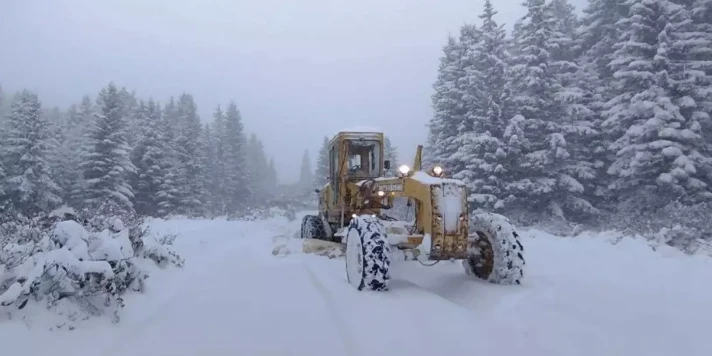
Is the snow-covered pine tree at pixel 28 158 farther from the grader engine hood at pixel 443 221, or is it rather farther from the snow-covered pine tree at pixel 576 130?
the grader engine hood at pixel 443 221

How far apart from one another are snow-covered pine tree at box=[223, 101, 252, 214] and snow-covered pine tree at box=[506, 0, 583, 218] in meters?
33.6

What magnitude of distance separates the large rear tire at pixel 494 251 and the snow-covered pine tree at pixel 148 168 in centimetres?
3274

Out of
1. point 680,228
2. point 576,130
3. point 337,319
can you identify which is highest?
point 576,130

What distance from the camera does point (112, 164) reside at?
104ft

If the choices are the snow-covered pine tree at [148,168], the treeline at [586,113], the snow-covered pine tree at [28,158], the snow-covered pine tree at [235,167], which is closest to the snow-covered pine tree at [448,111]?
the treeline at [586,113]

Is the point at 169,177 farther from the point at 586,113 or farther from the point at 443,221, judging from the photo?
the point at 443,221

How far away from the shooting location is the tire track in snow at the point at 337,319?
13.0 feet

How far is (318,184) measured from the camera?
56562 mm

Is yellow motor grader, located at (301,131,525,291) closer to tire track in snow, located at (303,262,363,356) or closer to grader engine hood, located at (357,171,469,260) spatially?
grader engine hood, located at (357,171,469,260)

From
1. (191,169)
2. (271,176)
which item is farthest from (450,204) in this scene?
(271,176)

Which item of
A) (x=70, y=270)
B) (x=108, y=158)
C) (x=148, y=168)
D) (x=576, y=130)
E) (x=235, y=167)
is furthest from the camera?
(x=235, y=167)

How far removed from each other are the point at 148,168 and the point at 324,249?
29856mm

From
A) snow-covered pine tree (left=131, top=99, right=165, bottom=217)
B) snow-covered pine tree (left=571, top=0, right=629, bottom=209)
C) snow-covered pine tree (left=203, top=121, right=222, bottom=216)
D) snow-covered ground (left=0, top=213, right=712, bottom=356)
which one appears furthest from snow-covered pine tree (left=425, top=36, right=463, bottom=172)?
snow-covered pine tree (left=203, top=121, right=222, bottom=216)

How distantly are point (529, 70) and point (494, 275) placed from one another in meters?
16.2
